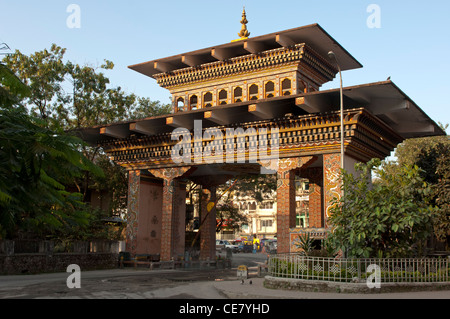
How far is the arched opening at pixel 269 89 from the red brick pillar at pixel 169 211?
241 inches

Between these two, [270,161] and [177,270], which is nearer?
[270,161]

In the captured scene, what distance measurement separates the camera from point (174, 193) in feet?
89.5

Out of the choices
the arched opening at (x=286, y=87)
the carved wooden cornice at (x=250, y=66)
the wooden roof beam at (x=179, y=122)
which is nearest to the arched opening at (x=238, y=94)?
the carved wooden cornice at (x=250, y=66)

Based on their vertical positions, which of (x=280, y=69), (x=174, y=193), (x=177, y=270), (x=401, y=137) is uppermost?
(x=280, y=69)

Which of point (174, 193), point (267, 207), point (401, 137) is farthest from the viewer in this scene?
point (267, 207)

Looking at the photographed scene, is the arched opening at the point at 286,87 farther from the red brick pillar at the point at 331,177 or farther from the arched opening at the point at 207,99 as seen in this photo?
the red brick pillar at the point at 331,177

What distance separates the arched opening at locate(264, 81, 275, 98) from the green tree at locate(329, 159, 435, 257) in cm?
1032

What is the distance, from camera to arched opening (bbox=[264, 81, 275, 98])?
2570 centimetres

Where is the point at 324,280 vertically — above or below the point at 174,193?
below

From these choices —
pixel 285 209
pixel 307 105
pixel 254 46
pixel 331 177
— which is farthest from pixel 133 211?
pixel 307 105

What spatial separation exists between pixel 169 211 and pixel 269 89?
29.5 ft
